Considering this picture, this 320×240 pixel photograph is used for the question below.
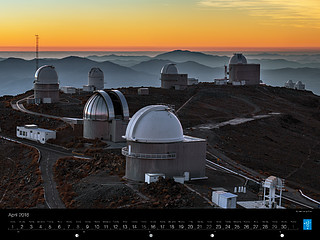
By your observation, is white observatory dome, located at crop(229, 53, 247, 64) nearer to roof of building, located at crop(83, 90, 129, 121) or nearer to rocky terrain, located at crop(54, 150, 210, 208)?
roof of building, located at crop(83, 90, 129, 121)

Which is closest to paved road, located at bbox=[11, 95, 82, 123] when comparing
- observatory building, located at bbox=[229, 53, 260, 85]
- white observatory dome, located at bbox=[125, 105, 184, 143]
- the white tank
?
the white tank

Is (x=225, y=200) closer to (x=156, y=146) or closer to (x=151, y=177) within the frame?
(x=151, y=177)

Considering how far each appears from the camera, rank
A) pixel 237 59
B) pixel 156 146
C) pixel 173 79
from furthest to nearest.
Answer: pixel 237 59, pixel 173 79, pixel 156 146

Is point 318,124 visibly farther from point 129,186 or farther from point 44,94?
point 129,186

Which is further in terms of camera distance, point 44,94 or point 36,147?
point 44,94

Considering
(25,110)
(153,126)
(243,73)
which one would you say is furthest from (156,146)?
(243,73)
